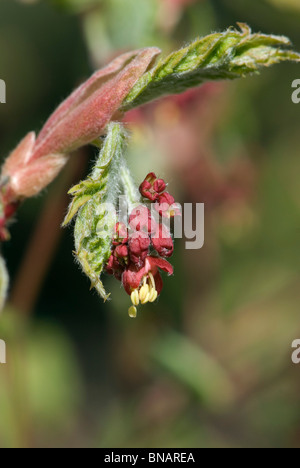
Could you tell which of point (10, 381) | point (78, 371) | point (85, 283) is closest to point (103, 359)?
point (78, 371)

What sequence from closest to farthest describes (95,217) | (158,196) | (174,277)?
(95,217)
(158,196)
(174,277)

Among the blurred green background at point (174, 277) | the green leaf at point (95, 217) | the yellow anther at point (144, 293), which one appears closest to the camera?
the green leaf at point (95, 217)

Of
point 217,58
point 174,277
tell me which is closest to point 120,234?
point 217,58

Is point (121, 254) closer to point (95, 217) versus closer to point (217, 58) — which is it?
point (95, 217)

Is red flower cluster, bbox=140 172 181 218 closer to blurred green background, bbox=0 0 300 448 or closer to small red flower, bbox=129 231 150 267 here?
small red flower, bbox=129 231 150 267

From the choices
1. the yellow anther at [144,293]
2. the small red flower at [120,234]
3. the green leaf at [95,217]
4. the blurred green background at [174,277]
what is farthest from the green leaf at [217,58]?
the blurred green background at [174,277]

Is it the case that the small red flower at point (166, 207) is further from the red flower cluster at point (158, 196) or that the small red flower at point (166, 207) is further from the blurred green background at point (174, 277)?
the blurred green background at point (174, 277)

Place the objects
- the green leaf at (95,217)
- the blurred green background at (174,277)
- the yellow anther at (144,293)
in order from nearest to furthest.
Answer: the green leaf at (95,217), the yellow anther at (144,293), the blurred green background at (174,277)
